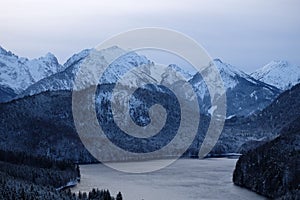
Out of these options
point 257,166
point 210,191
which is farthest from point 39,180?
point 257,166

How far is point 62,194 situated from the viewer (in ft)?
407

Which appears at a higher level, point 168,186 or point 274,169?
point 274,169

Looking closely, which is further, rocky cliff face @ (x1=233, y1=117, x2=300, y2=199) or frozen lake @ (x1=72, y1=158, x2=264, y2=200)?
frozen lake @ (x1=72, y1=158, x2=264, y2=200)

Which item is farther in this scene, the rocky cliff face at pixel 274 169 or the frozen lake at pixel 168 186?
the frozen lake at pixel 168 186

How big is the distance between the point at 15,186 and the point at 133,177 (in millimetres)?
72524

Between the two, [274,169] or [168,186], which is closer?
[274,169]

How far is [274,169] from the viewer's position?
150 m

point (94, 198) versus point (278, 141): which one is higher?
point (278, 141)

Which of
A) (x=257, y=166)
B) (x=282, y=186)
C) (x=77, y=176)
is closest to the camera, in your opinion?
(x=282, y=186)

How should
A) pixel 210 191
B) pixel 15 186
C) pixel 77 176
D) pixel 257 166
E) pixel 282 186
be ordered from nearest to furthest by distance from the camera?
pixel 15 186
pixel 282 186
pixel 210 191
pixel 257 166
pixel 77 176

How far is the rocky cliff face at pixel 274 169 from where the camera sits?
140m

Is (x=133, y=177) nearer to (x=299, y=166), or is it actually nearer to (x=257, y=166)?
(x=257, y=166)

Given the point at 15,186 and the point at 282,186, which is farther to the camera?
the point at 282,186

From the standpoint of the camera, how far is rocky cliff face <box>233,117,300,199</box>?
13950cm
